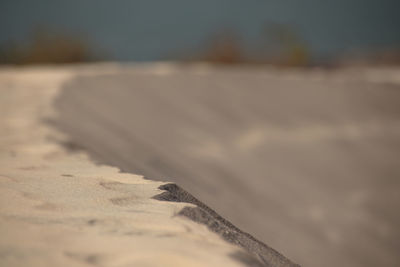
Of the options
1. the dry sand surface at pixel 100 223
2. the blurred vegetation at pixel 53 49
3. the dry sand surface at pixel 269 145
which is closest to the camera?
the dry sand surface at pixel 100 223

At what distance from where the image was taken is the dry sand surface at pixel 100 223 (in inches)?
37.5

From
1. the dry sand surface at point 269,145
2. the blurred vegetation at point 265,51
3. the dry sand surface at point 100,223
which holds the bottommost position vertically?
the dry sand surface at point 100,223

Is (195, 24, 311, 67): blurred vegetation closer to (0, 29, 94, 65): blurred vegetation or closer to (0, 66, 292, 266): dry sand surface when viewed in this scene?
→ (0, 29, 94, 65): blurred vegetation

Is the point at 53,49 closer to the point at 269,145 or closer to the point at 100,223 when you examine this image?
the point at 269,145

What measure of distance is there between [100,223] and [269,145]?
405 centimetres

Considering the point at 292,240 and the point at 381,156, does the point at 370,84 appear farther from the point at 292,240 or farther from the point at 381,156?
the point at 292,240

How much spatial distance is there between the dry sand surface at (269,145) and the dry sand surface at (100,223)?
1.31ft

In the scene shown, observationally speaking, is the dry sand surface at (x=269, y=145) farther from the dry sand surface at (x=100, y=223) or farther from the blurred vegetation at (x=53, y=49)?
the blurred vegetation at (x=53, y=49)

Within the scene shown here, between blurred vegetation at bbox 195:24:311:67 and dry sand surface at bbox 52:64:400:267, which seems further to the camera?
blurred vegetation at bbox 195:24:311:67

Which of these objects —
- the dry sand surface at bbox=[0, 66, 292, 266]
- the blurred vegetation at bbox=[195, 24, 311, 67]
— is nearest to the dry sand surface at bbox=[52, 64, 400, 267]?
the dry sand surface at bbox=[0, 66, 292, 266]

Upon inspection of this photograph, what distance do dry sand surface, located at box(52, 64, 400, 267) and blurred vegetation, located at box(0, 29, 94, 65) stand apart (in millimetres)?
7095

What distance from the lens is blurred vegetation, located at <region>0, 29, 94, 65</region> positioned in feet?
42.8

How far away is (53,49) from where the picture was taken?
Result: 13.1m

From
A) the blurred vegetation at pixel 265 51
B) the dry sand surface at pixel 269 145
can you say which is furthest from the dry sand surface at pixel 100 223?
the blurred vegetation at pixel 265 51
